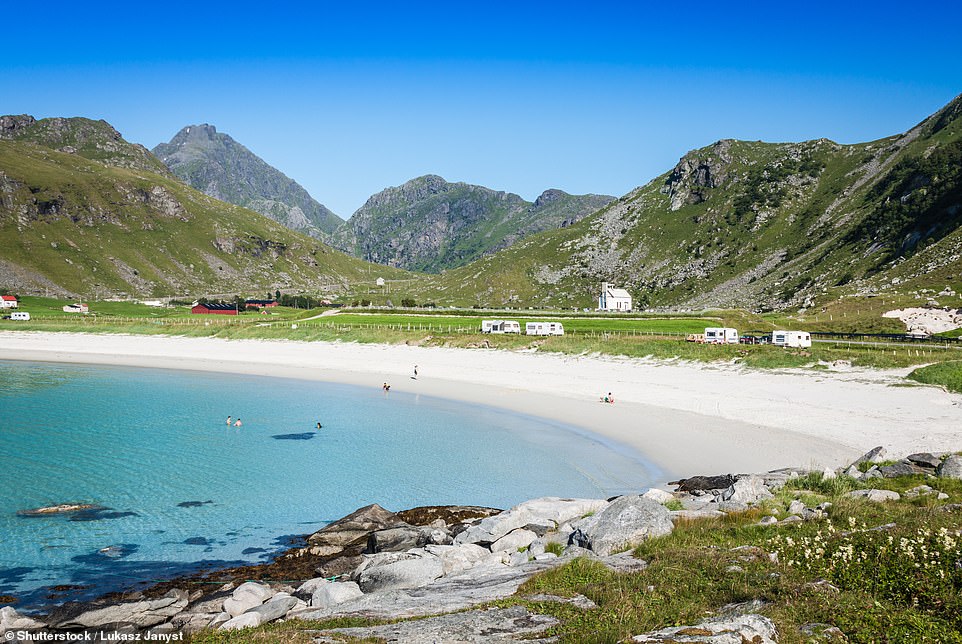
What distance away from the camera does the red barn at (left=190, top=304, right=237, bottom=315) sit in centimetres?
15900

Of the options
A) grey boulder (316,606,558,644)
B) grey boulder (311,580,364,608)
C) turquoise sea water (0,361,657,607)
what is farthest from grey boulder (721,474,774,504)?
grey boulder (311,580,364,608)

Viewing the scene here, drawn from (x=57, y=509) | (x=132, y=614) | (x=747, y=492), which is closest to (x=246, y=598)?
(x=132, y=614)

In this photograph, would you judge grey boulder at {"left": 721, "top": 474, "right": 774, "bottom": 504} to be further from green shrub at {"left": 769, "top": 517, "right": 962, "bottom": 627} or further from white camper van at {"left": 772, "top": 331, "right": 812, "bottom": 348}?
white camper van at {"left": 772, "top": 331, "right": 812, "bottom": 348}

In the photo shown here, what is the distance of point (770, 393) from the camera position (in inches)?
1775

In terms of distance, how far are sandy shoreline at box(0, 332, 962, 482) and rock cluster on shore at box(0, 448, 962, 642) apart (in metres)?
9.13

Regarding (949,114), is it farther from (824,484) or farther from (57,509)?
(57,509)

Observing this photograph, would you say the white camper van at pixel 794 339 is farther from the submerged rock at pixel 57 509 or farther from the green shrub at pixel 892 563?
the submerged rock at pixel 57 509

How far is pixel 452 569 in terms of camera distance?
52.5ft

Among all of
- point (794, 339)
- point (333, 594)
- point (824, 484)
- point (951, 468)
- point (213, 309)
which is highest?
point (213, 309)

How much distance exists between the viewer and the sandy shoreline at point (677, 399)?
31.3 m

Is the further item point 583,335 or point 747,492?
point 583,335

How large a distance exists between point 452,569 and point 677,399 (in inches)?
1348

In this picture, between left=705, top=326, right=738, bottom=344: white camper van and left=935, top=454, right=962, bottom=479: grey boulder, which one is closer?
left=935, top=454, right=962, bottom=479: grey boulder

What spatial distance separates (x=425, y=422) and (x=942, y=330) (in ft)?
213
